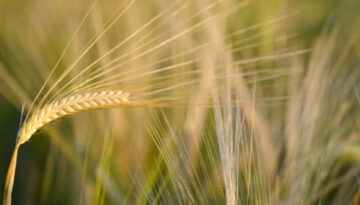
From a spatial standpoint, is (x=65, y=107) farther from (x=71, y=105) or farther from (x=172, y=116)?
(x=172, y=116)

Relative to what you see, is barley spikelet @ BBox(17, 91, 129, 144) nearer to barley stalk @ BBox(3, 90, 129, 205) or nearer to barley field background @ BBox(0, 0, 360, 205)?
barley stalk @ BBox(3, 90, 129, 205)

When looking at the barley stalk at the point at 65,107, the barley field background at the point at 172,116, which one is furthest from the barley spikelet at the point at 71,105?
the barley field background at the point at 172,116

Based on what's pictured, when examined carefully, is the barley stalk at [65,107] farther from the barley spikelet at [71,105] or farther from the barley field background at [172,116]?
the barley field background at [172,116]

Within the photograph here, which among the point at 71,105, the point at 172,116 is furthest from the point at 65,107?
the point at 172,116

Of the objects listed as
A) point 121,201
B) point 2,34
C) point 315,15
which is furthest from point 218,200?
point 315,15

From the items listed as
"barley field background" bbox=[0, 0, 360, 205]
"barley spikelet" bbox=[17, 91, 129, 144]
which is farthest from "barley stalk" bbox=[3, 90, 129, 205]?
A: "barley field background" bbox=[0, 0, 360, 205]
